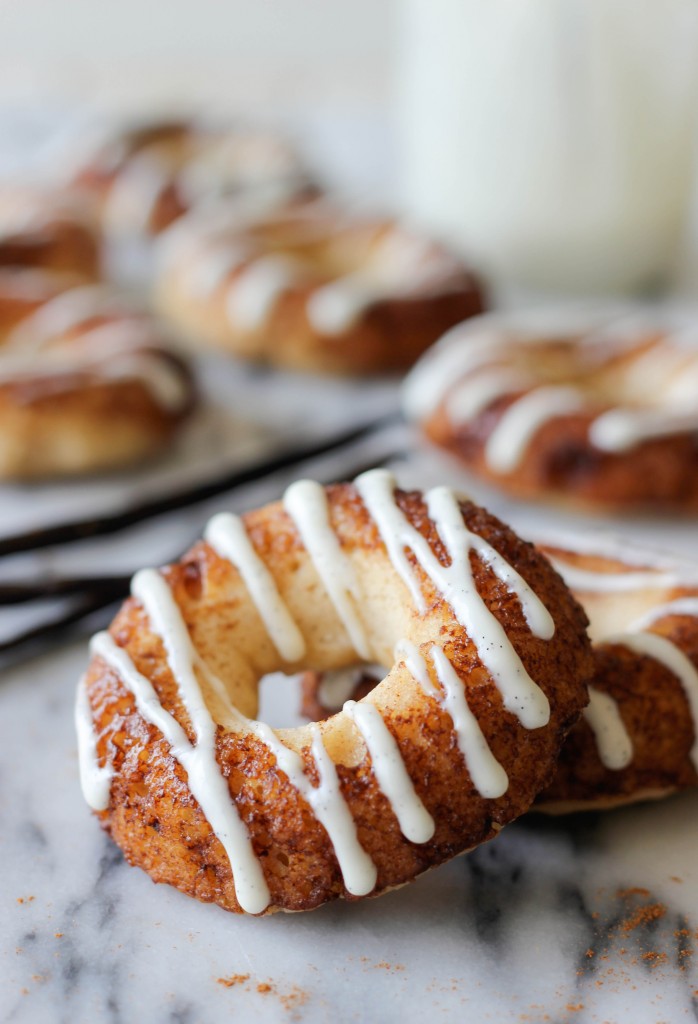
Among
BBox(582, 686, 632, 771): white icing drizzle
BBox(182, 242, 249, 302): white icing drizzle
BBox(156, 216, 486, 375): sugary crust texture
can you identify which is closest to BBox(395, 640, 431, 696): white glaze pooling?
BBox(582, 686, 632, 771): white icing drizzle

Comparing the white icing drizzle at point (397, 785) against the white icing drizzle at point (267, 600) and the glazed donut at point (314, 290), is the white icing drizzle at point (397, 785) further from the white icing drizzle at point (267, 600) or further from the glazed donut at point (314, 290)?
the glazed donut at point (314, 290)

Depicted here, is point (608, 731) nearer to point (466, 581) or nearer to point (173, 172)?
point (466, 581)

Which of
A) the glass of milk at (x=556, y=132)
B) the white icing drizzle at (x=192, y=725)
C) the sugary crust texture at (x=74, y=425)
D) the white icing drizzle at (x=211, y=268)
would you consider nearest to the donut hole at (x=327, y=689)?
the white icing drizzle at (x=192, y=725)

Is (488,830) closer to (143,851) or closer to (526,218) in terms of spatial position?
(143,851)

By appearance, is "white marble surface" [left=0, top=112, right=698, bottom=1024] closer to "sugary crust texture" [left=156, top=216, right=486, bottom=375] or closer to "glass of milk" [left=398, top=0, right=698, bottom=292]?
"sugary crust texture" [left=156, top=216, right=486, bottom=375]

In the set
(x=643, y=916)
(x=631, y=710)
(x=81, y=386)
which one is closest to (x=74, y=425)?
(x=81, y=386)

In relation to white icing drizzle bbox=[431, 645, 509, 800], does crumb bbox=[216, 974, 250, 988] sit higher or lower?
lower

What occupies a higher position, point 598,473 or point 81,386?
point 81,386

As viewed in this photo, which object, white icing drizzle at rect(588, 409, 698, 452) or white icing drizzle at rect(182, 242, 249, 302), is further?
white icing drizzle at rect(182, 242, 249, 302)
